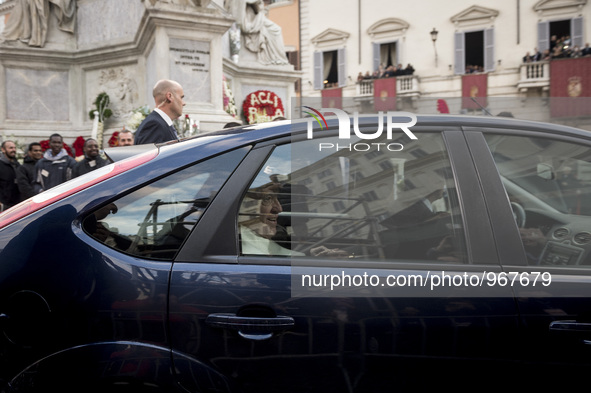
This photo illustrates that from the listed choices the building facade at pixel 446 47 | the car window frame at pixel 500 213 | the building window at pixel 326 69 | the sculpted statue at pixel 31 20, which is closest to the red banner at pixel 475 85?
the building facade at pixel 446 47

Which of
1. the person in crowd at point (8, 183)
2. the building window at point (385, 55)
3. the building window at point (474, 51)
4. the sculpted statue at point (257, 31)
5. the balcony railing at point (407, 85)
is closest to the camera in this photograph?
the person in crowd at point (8, 183)

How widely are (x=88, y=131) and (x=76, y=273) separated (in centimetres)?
1136

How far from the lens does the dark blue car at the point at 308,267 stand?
67.8 inches

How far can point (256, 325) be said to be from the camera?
1.73 metres

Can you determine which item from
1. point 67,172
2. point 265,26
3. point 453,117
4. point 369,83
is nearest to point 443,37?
point 369,83

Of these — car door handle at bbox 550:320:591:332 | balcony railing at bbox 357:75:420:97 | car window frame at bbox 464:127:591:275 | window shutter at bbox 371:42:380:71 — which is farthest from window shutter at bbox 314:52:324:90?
car door handle at bbox 550:320:591:332

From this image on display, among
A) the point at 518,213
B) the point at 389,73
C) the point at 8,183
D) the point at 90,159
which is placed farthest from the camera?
the point at 389,73

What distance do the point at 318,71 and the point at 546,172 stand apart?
35.1 m

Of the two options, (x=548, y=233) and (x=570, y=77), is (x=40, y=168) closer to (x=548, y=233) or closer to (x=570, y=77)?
(x=548, y=233)

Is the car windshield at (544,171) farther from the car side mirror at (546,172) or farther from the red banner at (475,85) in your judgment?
the red banner at (475,85)

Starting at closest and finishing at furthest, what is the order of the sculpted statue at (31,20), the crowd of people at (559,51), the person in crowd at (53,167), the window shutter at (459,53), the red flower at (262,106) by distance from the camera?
the person in crowd at (53,167) → the sculpted statue at (31,20) → the red flower at (262,106) → the crowd of people at (559,51) → the window shutter at (459,53)

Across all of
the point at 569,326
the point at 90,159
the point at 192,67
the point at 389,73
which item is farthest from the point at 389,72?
Result: the point at 569,326

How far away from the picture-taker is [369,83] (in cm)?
3444

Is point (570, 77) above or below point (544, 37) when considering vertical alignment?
below
